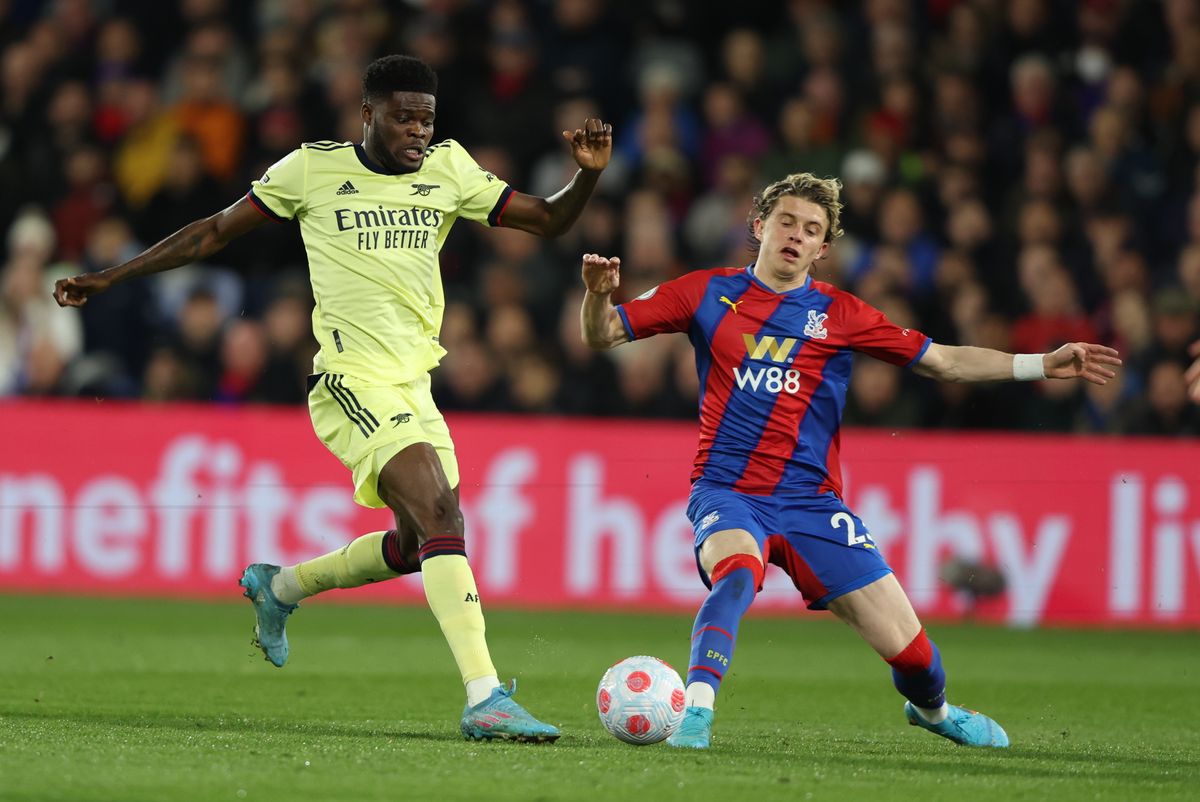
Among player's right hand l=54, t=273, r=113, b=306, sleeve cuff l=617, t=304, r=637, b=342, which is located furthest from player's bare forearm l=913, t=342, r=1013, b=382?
player's right hand l=54, t=273, r=113, b=306

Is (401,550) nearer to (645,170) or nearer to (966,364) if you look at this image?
(966,364)

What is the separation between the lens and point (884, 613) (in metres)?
6.46

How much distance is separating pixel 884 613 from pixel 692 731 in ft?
2.87

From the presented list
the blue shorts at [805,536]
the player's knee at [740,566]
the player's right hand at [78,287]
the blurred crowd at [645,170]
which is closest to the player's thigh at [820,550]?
the blue shorts at [805,536]

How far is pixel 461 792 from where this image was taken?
194 inches

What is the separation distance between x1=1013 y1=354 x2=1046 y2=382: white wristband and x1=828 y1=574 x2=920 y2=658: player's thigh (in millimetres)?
887

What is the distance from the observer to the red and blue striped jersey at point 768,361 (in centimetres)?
662

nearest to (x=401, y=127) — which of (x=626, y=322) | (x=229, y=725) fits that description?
(x=626, y=322)

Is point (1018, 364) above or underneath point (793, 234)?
underneath

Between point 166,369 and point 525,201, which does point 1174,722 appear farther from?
point 166,369

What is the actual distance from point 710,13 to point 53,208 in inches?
215

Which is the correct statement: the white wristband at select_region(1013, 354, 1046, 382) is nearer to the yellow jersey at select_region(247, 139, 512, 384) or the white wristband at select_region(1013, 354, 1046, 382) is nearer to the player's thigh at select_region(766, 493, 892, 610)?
the player's thigh at select_region(766, 493, 892, 610)

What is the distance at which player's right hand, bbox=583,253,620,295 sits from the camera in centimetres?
632

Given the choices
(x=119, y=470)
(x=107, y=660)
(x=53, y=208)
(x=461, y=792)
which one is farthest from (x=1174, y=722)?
(x=53, y=208)
